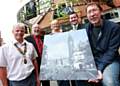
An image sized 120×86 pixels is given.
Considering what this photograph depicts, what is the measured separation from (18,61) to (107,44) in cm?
103

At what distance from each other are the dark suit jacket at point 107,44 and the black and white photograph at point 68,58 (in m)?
0.14

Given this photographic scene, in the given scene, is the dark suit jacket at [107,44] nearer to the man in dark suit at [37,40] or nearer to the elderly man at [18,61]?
the elderly man at [18,61]

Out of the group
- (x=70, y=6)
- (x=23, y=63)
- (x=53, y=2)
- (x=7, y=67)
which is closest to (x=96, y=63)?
(x=23, y=63)

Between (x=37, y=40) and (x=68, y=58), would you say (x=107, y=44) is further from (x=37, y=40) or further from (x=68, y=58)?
(x=37, y=40)

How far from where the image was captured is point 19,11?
7047mm

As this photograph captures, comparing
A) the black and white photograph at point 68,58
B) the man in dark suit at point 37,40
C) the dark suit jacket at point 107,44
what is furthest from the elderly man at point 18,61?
the dark suit jacket at point 107,44

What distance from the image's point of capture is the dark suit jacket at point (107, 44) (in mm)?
2842

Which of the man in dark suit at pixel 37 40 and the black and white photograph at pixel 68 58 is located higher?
the black and white photograph at pixel 68 58

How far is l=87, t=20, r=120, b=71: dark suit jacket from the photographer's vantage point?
2.84 m

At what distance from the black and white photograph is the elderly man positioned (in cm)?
18

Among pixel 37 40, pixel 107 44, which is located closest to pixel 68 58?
pixel 107 44

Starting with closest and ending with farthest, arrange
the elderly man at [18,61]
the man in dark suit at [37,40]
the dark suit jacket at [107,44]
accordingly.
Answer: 1. the dark suit jacket at [107,44]
2. the elderly man at [18,61]
3. the man in dark suit at [37,40]

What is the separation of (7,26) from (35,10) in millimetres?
1152

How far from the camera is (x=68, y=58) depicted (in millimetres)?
3016
